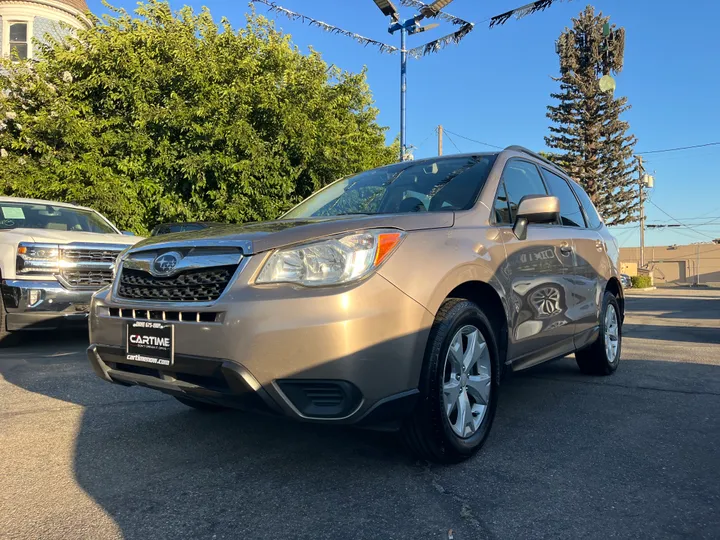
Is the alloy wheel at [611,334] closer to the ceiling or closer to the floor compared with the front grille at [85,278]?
closer to the floor

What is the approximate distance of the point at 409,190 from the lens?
3.80 metres

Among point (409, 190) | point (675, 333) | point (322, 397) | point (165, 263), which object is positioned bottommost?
point (675, 333)

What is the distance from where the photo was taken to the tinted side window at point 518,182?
3.73m

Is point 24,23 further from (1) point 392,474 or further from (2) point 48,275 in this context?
(1) point 392,474

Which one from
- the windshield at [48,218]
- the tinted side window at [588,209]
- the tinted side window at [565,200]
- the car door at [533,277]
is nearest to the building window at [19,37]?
the windshield at [48,218]

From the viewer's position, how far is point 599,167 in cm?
A: 3941

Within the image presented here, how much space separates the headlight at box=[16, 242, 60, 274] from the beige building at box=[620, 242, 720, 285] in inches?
2139

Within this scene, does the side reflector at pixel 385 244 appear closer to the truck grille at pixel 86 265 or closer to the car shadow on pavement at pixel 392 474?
the car shadow on pavement at pixel 392 474

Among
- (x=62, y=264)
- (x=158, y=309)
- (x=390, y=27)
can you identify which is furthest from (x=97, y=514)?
(x=390, y=27)

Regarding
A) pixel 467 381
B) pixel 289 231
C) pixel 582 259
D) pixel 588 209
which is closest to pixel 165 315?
pixel 289 231

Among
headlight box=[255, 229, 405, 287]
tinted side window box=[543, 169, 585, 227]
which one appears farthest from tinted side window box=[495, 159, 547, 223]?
headlight box=[255, 229, 405, 287]

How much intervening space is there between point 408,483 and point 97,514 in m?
1.33

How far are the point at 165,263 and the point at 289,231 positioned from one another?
67 centimetres

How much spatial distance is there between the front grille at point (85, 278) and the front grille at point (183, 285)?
12.2 ft
